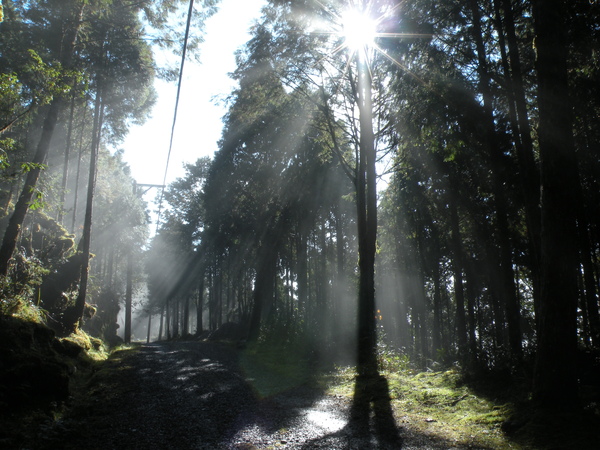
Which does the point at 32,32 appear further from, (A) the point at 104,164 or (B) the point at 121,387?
(B) the point at 121,387

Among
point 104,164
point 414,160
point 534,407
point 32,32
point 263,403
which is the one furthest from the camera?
point 104,164

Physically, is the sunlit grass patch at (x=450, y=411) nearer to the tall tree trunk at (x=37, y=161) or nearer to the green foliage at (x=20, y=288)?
the green foliage at (x=20, y=288)

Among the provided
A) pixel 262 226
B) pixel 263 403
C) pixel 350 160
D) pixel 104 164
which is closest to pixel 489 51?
pixel 350 160

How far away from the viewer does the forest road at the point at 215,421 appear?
4602 millimetres

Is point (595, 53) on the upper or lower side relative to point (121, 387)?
upper

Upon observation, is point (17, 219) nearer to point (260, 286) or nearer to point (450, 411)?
point (450, 411)

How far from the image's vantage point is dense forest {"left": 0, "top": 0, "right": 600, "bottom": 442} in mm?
5953

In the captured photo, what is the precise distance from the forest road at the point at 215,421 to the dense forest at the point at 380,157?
7.22ft

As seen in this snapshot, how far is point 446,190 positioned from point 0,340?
14.1m

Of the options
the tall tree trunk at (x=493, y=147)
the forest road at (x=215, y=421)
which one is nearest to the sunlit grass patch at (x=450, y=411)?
the forest road at (x=215, y=421)

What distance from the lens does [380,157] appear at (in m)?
13.6

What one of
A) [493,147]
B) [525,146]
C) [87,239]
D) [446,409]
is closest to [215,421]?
[446,409]

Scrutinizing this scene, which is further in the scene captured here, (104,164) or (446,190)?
(104,164)

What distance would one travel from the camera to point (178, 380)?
8.93m
